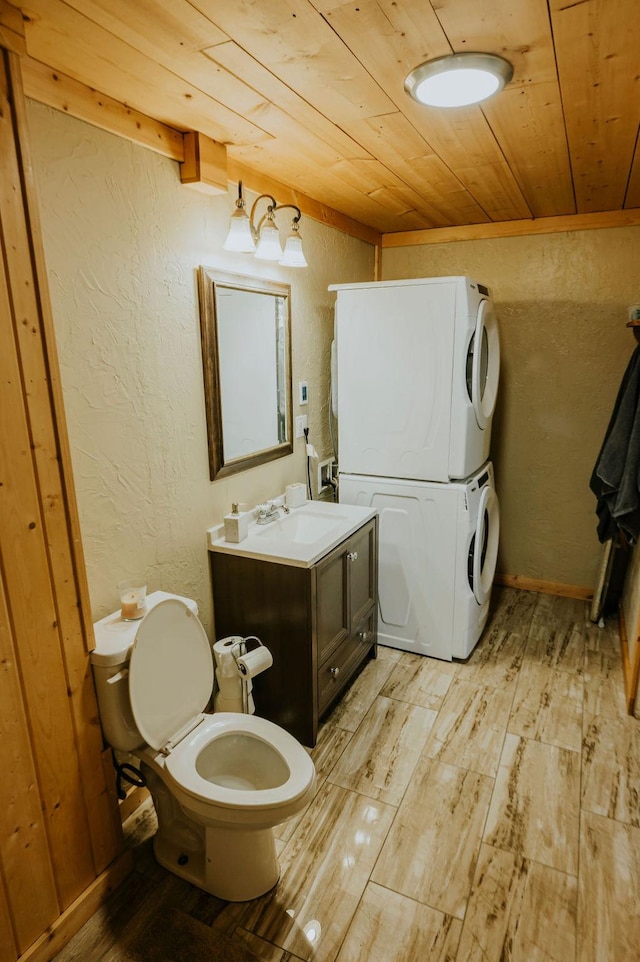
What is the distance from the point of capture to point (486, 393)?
2.90 metres

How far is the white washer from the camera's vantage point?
2.71 metres

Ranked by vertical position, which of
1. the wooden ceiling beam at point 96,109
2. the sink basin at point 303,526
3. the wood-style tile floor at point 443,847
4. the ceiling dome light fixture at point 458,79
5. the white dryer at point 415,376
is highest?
the ceiling dome light fixture at point 458,79

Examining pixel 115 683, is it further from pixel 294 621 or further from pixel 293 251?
pixel 293 251

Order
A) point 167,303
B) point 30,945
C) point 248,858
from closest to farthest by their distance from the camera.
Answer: point 30,945
point 248,858
point 167,303

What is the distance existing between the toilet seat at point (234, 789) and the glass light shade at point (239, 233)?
5.56ft

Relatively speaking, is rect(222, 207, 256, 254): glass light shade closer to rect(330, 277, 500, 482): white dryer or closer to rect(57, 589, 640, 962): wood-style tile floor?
rect(330, 277, 500, 482): white dryer

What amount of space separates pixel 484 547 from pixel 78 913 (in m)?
2.39

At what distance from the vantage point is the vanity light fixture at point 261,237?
2.07 meters

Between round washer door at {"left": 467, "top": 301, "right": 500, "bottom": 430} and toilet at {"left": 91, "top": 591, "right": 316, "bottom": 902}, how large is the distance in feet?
5.49

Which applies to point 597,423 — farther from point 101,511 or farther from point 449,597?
point 101,511

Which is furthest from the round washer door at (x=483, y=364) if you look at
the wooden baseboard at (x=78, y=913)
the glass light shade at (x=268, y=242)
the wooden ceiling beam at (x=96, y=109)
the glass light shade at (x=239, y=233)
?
the wooden baseboard at (x=78, y=913)

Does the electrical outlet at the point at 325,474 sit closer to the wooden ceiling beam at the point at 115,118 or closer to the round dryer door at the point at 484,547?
the round dryer door at the point at 484,547

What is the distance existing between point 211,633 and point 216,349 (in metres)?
1.20

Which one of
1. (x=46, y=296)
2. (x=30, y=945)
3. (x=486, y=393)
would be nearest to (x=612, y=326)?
(x=486, y=393)
